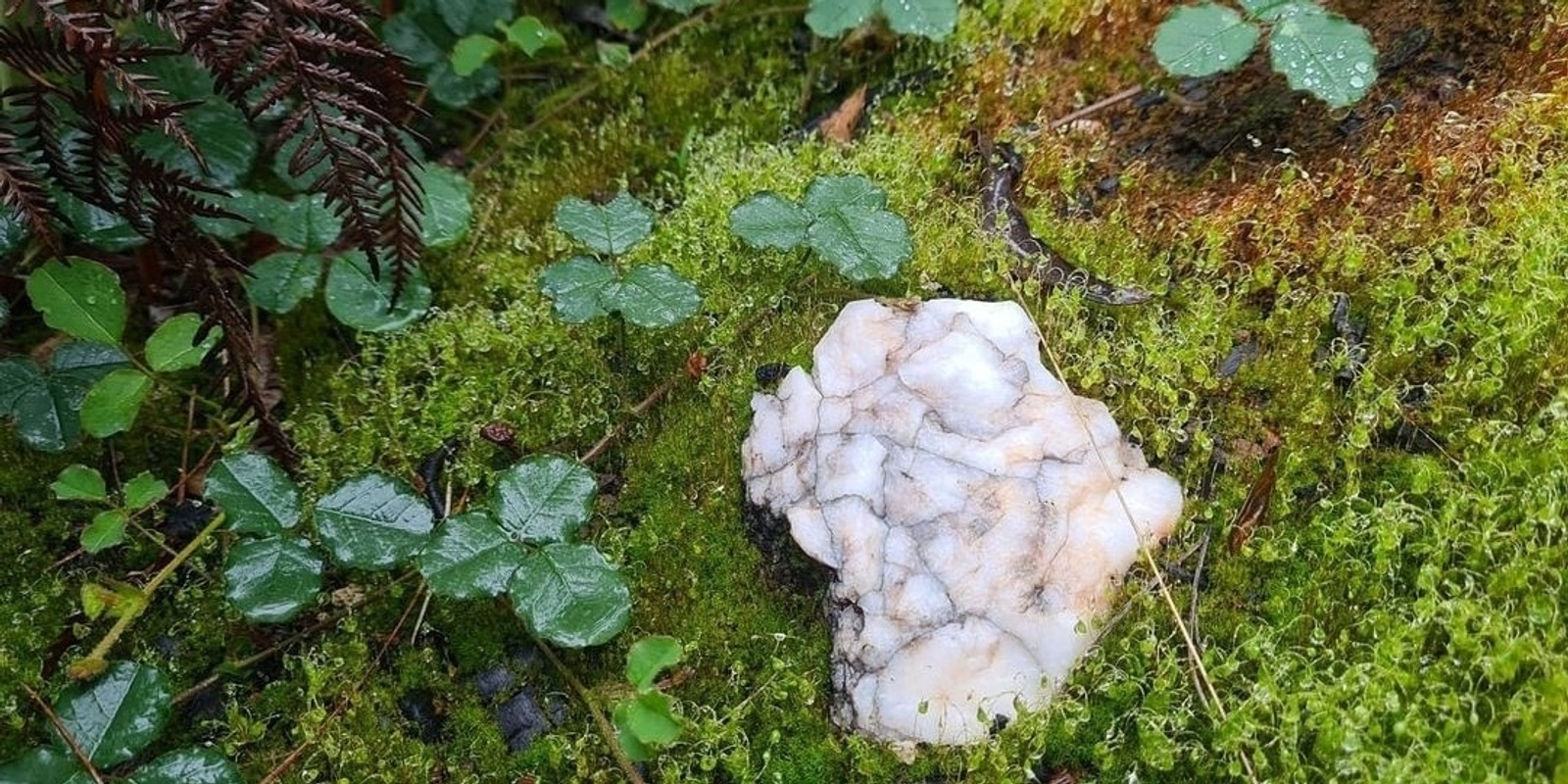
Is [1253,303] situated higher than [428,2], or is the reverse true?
[428,2]

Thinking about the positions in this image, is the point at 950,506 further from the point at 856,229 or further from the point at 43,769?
the point at 43,769

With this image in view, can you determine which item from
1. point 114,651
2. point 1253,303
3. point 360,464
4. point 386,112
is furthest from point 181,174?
point 1253,303

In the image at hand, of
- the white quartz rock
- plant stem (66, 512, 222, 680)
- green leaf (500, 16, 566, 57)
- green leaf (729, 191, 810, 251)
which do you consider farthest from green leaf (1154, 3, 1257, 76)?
plant stem (66, 512, 222, 680)

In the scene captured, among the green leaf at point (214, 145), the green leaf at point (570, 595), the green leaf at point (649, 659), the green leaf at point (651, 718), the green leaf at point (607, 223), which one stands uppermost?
the green leaf at point (214, 145)

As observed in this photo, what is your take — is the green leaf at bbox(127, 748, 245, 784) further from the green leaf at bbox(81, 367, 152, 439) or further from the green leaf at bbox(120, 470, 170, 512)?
the green leaf at bbox(81, 367, 152, 439)

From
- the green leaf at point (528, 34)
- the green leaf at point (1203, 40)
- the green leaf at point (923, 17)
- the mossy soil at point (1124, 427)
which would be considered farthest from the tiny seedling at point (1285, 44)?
the green leaf at point (528, 34)

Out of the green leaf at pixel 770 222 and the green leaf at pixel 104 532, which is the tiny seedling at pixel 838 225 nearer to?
the green leaf at pixel 770 222

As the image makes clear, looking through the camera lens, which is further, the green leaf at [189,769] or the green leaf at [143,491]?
the green leaf at [143,491]

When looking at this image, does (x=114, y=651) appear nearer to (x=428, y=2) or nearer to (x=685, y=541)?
(x=685, y=541)
